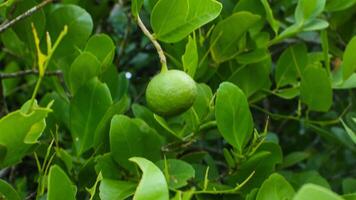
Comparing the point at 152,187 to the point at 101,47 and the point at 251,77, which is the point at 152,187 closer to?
the point at 101,47

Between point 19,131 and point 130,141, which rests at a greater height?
point 19,131

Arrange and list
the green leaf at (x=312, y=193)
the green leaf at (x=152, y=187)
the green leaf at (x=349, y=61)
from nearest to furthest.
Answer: the green leaf at (x=312, y=193) → the green leaf at (x=152, y=187) → the green leaf at (x=349, y=61)

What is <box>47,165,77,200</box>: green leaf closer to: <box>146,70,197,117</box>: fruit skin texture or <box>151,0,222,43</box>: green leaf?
<box>146,70,197,117</box>: fruit skin texture

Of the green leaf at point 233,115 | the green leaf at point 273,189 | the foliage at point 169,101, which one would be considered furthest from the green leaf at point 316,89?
the green leaf at point 273,189

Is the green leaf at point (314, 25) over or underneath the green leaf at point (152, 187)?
underneath

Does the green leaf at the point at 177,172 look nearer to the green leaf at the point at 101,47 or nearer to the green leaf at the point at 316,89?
the green leaf at the point at 101,47

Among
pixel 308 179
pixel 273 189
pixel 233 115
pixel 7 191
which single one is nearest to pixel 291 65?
pixel 308 179
